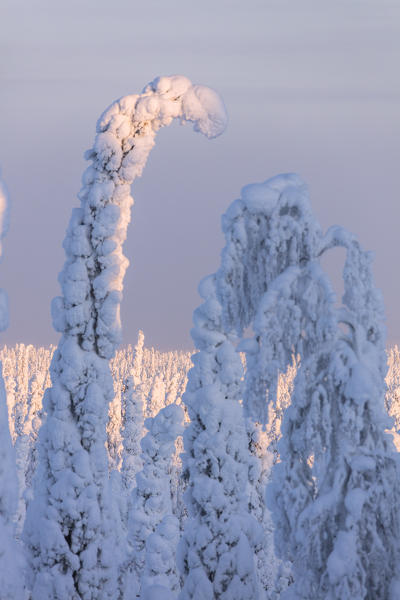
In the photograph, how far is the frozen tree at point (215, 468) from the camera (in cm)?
1501

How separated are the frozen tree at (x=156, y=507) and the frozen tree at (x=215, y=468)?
5.13m

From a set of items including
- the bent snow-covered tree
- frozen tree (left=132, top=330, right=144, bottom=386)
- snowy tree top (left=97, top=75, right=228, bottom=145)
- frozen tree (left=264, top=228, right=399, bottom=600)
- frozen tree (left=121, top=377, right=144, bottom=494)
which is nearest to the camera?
frozen tree (left=264, top=228, right=399, bottom=600)

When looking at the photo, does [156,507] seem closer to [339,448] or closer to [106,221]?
[106,221]

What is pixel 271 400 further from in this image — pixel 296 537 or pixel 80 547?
pixel 80 547

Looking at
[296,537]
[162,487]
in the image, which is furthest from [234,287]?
[162,487]

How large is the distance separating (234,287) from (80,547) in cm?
571

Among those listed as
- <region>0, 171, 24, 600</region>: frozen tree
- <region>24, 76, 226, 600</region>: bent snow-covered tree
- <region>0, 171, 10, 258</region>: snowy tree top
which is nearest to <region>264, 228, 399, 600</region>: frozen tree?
<region>0, 171, 24, 600</region>: frozen tree

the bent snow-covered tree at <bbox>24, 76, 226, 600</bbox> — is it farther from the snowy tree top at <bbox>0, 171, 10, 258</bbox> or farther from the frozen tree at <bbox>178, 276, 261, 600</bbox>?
the snowy tree top at <bbox>0, 171, 10, 258</bbox>

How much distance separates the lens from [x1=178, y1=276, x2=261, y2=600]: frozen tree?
1501 centimetres

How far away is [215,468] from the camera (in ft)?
49.7

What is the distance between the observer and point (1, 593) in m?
10.7

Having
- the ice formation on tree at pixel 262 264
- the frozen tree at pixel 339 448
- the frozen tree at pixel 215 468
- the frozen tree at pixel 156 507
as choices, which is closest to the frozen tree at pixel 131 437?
the frozen tree at pixel 156 507

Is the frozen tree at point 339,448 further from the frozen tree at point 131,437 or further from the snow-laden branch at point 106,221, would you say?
the frozen tree at point 131,437

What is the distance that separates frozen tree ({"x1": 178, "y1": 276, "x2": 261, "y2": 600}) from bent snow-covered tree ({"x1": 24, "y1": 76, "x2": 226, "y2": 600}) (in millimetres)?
1315
